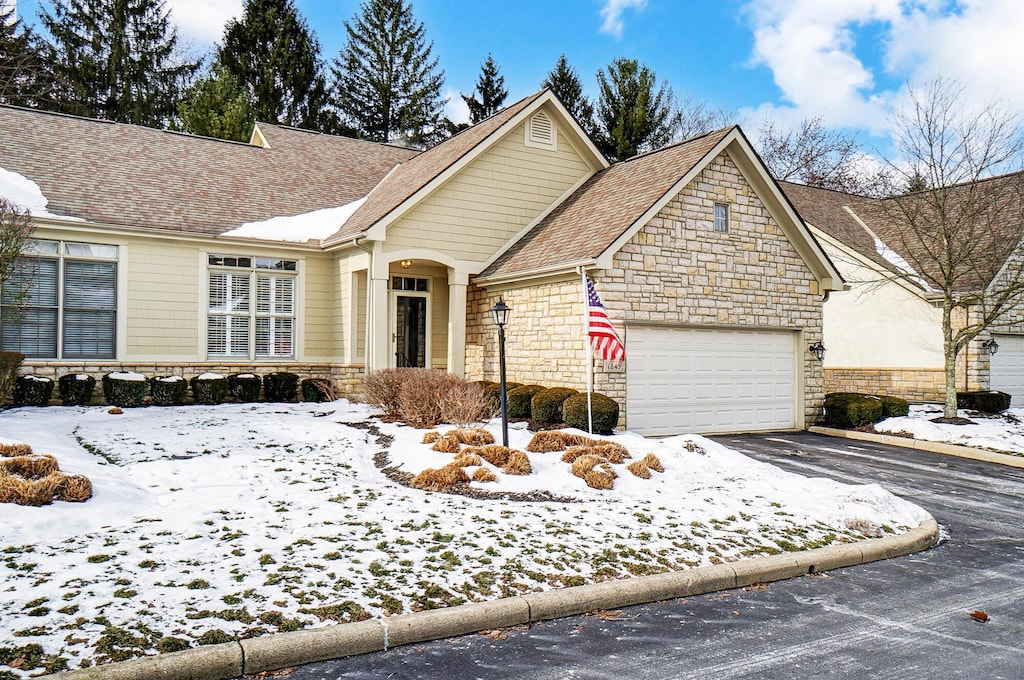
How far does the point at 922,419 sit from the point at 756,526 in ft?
36.6

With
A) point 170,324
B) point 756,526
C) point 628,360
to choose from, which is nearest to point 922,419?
point 628,360

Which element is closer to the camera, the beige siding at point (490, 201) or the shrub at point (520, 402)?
the shrub at point (520, 402)

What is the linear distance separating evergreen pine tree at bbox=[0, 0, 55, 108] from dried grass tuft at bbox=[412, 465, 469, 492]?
2699cm

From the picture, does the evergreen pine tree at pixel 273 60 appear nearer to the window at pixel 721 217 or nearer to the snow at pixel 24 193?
the snow at pixel 24 193

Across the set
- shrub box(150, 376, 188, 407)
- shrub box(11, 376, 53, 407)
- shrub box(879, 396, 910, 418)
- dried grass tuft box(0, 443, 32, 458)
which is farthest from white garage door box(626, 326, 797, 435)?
shrub box(11, 376, 53, 407)

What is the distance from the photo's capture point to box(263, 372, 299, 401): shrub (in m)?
15.8

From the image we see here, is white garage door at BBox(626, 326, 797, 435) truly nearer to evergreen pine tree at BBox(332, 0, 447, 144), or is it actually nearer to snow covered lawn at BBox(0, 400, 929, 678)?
snow covered lawn at BBox(0, 400, 929, 678)

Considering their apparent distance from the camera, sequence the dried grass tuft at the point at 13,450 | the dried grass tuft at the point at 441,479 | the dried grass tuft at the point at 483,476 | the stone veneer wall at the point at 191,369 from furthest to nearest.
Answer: the stone veneer wall at the point at 191,369 < the dried grass tuft at the point at 483,476 < the dried grass tuft at the point at 441,479 < the dried grass tuft at the point at 13,450

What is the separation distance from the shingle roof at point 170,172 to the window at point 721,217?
8666 mm

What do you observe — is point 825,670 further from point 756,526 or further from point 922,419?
point 922,419

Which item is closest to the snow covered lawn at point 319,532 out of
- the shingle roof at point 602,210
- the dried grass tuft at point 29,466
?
the dried grass tuft at point 29,466

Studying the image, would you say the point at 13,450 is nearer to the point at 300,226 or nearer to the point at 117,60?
the point at 300,226

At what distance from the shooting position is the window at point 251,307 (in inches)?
627

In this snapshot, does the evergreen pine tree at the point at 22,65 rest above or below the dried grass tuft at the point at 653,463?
above
